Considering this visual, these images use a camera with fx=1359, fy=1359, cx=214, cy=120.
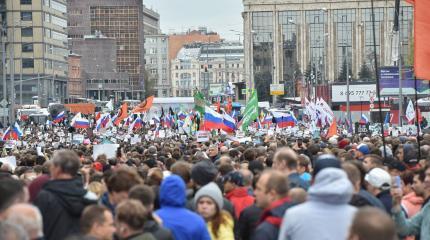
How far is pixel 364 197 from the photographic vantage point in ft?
32.5

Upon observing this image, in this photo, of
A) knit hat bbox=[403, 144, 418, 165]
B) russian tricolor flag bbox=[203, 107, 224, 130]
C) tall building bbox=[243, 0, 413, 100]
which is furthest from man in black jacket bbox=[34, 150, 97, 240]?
tall building bbox=[243, 0, 413, 100]

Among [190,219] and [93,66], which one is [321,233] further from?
[93,66]

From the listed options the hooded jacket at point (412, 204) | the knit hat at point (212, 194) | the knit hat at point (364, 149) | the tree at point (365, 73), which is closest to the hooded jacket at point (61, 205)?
the knit hat at point (212, 194)

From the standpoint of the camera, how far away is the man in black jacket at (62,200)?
9.53 meters

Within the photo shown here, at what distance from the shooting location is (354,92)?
81.4 m

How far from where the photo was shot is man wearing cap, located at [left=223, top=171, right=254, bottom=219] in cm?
1144

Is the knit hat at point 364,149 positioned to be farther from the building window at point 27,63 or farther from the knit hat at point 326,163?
the building window at point 27,63

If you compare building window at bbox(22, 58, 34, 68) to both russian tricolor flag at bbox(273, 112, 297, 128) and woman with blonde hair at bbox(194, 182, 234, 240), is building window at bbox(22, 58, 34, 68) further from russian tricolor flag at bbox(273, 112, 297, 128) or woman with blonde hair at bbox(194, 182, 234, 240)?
woman with blonde hair at bbox(194, 182, 234, 240)

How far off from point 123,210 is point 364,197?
2.25 meters

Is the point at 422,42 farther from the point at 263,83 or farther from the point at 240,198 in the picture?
the point at 263,83

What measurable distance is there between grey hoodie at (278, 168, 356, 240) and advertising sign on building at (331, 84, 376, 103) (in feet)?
233

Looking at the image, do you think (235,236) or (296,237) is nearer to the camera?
(296,237)

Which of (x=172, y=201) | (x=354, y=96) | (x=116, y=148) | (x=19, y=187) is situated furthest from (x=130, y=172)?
(x=354, y=96)

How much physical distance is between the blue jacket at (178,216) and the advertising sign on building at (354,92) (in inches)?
2753
